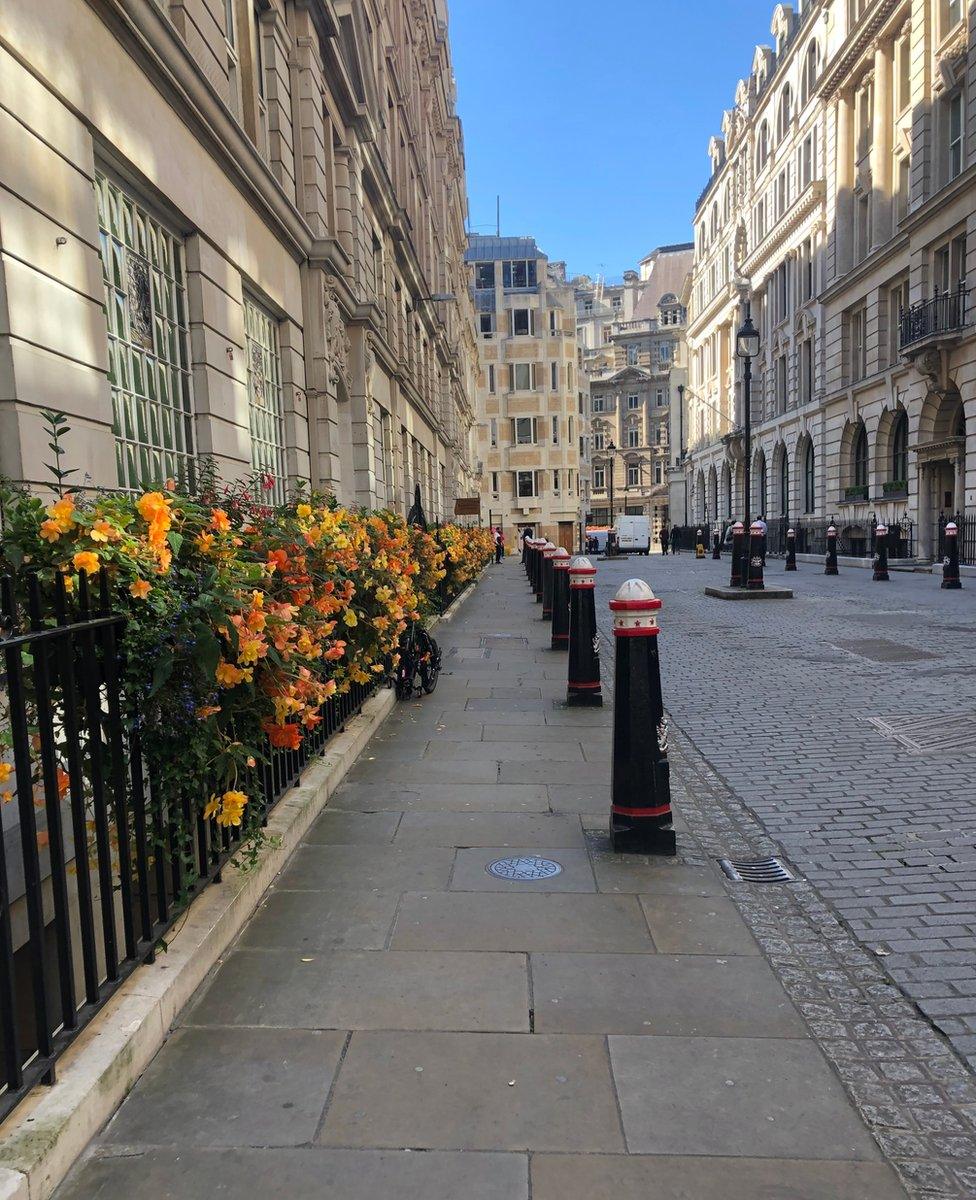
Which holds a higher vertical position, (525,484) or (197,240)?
(525,484)

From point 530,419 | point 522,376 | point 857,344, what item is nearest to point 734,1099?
point 857,344

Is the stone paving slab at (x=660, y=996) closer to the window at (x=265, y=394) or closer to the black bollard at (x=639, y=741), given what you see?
the black bollard at (x=639, y=741)

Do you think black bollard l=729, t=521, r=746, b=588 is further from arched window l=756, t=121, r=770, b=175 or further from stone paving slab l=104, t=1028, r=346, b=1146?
arched window l=756, t=121, r=770, b=175

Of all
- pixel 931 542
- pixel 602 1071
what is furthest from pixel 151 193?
pixel 931 542

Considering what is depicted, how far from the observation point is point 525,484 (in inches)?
2768

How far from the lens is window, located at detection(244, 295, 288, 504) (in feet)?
39.3

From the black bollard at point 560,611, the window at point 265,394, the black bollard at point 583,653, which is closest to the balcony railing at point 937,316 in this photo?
the black bollard at point 560,611

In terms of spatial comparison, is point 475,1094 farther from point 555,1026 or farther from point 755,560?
point 755,560

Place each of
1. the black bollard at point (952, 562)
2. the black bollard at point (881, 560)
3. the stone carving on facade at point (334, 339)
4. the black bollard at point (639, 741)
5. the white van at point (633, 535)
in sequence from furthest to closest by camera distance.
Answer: the white van at point (633, 535)
the black bollard at point (881, 560)
the black bollard at point (952, 562)
the stone carving on facade at point (334, 339)
the black bollard at point (639, 741)

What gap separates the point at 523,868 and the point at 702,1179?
1.97m

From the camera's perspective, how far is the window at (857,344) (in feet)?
120

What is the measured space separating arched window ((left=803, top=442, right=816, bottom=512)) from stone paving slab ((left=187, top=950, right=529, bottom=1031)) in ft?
142

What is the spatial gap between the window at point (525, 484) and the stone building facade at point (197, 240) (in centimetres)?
4846

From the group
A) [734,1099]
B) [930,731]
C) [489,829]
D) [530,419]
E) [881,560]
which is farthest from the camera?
[530,419]
